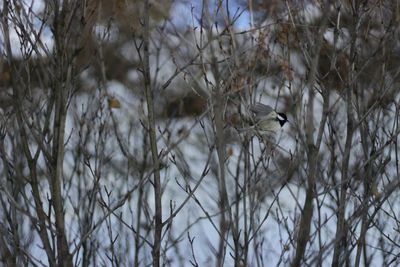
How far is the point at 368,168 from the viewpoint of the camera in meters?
2.89

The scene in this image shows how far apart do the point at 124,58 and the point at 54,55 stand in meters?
8.12

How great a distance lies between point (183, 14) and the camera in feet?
14.4

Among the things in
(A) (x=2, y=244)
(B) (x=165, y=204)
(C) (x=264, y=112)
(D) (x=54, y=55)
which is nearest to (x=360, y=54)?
(C) (x=264, y=112)

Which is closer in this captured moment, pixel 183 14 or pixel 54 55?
pixel 54 55

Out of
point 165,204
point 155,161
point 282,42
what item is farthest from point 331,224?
point 155,161

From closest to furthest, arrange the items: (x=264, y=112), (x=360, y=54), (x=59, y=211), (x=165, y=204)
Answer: (x=59, y=211) < (x=360, y=54) < (x=264, y=112) < (x=165, y=204)

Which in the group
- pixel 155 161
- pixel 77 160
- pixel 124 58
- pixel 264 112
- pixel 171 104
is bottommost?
pixel 155 161

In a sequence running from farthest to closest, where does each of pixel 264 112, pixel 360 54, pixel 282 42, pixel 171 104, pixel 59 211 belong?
pixel 171 104
pixel 264 112
pixel 360 54
pixel 282 42
pixel 59 211

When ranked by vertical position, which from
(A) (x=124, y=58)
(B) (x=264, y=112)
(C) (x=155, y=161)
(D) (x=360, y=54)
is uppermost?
(A) (x=124, y=58)

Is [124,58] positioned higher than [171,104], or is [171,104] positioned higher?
[124,58]

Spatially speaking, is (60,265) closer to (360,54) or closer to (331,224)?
(360,54)

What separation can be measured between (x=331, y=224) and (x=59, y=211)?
5.27 meters

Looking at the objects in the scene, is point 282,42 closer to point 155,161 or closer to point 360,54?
point 360,54

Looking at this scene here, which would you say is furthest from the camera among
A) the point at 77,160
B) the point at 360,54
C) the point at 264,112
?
the point at 264,112
